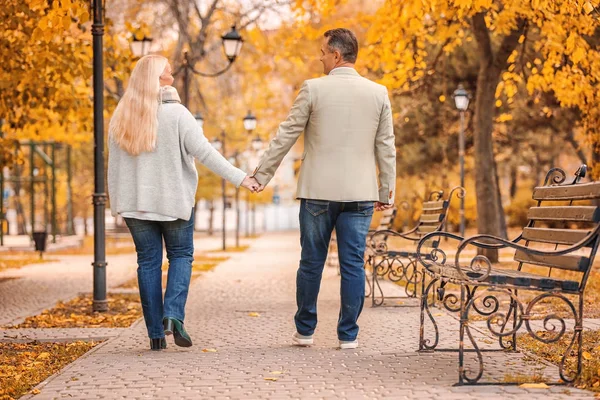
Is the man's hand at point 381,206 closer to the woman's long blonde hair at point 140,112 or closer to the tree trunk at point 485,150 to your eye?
the woman's long blonde hair at point 140,112

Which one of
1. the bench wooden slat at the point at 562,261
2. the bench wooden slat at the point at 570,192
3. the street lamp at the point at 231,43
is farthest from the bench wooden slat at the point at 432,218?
the street lamp at the point at 231,43

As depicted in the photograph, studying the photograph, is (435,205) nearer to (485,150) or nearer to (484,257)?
(484,257)

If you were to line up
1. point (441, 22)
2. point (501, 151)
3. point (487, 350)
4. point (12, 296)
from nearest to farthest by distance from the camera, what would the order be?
point (487, 350) → point (12, 296) → point (441, 22) → point (501, 151)

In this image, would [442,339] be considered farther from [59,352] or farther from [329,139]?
[59,352]

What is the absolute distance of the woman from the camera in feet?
23.6

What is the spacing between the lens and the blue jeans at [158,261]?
289 inches

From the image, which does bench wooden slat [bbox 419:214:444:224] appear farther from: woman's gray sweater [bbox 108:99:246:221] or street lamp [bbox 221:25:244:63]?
street lamp [bbox 221:25:244:63]

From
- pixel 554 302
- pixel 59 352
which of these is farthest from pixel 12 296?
pixel 554 302

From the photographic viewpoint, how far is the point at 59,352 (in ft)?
25.2

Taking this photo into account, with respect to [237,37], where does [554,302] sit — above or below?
below

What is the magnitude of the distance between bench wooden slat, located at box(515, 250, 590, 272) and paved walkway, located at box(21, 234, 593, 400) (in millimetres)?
647

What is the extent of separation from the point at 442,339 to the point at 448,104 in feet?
82.3

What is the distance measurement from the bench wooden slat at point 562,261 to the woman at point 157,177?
199cm

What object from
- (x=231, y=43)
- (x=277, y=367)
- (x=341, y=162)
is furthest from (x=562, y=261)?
(x=231, y=43)
